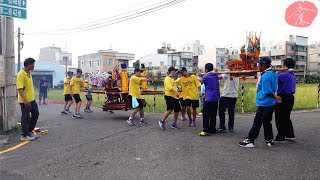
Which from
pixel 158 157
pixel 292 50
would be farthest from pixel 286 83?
pixel 292 50

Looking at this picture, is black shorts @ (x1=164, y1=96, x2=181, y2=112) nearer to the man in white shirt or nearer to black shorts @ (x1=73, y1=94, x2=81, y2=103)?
the man in white shirt

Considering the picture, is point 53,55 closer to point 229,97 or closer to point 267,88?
point 229,97

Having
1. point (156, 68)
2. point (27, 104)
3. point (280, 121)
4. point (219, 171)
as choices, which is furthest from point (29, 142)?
point (156, 68)

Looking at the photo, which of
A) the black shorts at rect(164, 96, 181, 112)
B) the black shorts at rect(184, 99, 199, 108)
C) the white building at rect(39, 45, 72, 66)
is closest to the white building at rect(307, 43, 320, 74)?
the white building at rect(39, 45, 72, 66)

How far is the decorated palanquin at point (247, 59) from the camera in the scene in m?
8.90

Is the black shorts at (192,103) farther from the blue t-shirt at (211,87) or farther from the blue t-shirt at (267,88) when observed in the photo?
the blue t-shirt at (267,88)

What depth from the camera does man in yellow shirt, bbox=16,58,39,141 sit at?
7.52m

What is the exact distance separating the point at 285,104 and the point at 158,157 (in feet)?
10.8

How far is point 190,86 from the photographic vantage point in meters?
9.10

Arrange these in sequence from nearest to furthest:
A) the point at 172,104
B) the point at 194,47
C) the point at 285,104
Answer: the point at 285,104 < the point at 172,104 < the point at 194,47

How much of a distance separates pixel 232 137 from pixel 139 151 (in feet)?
8.35

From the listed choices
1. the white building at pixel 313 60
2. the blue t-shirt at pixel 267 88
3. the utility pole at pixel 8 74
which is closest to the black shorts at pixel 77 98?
the utility pole at pixel 8 74

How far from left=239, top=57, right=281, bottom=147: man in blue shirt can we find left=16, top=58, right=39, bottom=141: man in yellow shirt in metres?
5.13

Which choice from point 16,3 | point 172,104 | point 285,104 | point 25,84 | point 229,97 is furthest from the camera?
point 172,104
